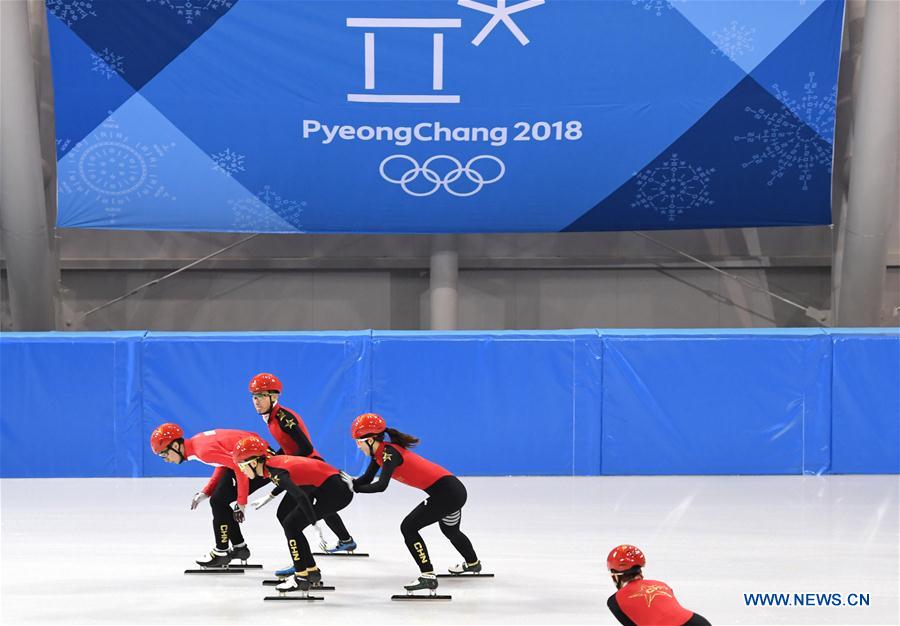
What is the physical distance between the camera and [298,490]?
670 cm

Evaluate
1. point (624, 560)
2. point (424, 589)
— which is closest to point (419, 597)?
point (424, 589)

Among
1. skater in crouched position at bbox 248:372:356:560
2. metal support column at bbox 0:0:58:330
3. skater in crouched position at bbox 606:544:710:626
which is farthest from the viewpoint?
metal support column at bbox 0:0:58:330

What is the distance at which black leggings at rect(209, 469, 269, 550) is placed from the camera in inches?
294

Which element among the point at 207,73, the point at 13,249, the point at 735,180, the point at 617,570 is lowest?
the point at 617,570

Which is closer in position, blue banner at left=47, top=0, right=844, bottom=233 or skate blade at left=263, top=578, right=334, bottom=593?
skate blade at left=263, top=578, right=334, bottom=593

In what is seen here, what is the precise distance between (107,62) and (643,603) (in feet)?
34.4

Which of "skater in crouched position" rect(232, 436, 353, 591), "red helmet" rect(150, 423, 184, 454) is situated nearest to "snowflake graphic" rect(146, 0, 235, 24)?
"red helmet" rect(150, 423, 184, 454)

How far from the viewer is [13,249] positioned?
13.5 m

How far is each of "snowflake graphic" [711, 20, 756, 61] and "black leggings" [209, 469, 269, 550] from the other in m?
8.23

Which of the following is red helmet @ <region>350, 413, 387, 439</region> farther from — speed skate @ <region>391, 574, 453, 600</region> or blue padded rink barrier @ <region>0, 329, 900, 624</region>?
blue padded rink barrier @ <region>0, 329, 900, 624</region>

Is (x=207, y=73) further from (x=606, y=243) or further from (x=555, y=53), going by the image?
(x=606, y=243)

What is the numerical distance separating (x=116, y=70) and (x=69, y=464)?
4828 millimetres

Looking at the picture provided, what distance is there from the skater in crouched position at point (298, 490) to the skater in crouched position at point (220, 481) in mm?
235

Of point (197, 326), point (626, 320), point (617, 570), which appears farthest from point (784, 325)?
point (617, 570)
